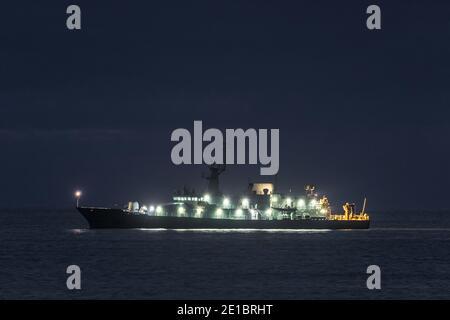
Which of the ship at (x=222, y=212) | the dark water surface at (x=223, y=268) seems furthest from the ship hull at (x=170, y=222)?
the dark water surface at (x=223, y=268)

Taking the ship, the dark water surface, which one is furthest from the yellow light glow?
the dark water surface

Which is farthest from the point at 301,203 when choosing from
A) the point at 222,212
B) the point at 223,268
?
the point at 223,268

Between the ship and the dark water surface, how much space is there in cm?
2387

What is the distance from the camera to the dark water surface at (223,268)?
63.1m

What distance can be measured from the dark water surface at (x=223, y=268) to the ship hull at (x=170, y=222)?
24173 mm

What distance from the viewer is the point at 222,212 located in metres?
157

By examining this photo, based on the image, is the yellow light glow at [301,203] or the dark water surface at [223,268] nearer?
the dark water surface at [223,268]

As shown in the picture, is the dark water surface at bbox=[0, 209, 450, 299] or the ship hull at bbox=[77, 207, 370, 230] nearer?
the dark water surface at bbox=[0, 209, 450, 299]

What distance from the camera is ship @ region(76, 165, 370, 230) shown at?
15450 cm

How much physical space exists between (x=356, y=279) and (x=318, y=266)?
40.5 feet

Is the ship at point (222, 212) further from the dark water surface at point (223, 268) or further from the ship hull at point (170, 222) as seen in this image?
the dark water surface at point (223, 268)

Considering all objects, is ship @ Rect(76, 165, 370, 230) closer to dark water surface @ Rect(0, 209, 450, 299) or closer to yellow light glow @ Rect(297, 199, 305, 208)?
yellow light glow @ Rect(297, 199, 305, 208)
